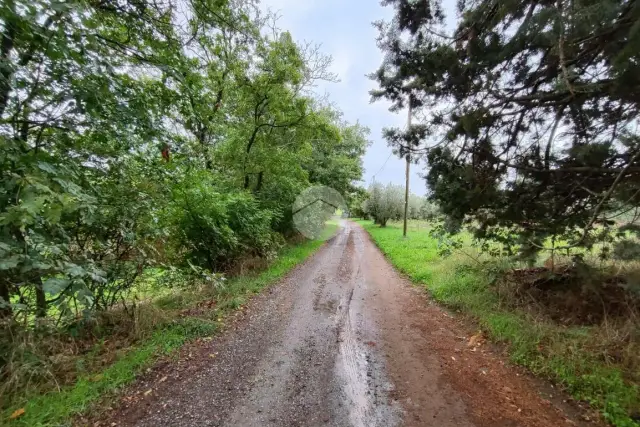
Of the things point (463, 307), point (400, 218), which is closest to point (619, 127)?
point (463, 307)

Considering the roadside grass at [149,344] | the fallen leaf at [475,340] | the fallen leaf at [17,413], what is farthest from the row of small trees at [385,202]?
the fallen leaf at [17,413]

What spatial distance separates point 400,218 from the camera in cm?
2831

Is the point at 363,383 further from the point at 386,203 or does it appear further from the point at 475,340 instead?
the point at 386,203

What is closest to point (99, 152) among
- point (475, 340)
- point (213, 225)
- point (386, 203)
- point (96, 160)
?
point (96, 160)

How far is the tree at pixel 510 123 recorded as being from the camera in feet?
11.3

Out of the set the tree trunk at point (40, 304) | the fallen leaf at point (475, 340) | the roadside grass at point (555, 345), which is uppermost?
the tree trunk at point (40, 304)

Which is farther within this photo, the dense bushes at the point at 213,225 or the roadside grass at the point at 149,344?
the dense bushes at the point at 213,225

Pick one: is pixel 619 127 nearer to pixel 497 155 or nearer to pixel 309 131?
pixel 497 155

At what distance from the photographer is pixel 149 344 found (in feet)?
13.0

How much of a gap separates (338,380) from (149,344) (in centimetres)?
263

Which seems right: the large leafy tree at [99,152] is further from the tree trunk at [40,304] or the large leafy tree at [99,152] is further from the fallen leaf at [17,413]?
the fallen leaf at [17,413]

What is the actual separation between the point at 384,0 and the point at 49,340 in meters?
6.23

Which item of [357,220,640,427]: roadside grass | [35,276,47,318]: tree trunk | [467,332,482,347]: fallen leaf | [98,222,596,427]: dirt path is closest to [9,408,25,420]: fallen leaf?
[98,222,596,427]: dirt path

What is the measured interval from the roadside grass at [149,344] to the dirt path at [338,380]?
0.89ft
